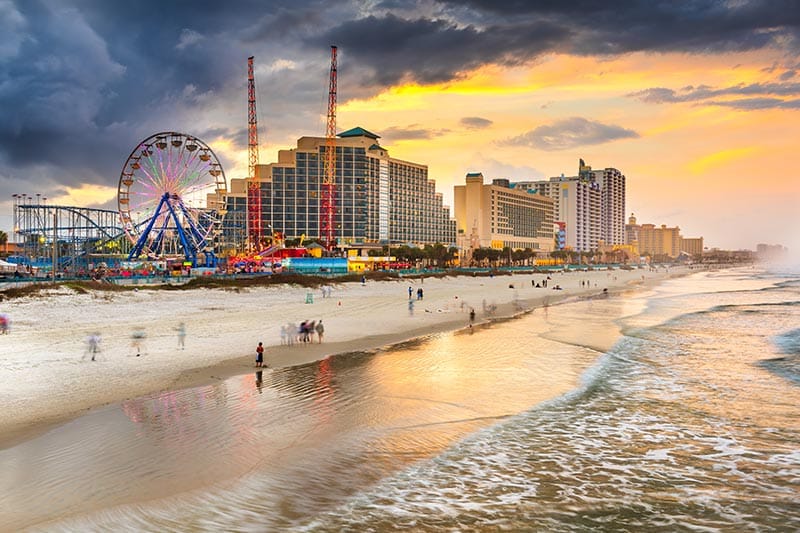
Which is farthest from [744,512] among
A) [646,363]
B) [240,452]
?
[646,363]

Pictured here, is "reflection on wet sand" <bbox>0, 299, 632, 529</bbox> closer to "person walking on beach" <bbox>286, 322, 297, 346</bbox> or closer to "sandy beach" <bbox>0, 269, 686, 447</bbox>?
"sandy beach" <bbox>0, 269, 686, 447</bbox>

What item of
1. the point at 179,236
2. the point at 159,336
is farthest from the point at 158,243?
the point at 159,336

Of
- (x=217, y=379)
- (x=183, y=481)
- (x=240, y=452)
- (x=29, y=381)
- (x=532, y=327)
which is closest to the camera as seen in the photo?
(x=183, y=481)

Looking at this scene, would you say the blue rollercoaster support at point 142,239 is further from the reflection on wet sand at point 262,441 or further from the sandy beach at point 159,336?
the reflection on wet sand at point 262,441

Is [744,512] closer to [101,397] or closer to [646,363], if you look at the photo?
[646,363]

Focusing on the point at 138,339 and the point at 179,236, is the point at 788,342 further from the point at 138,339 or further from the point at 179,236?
the point at 179,236
